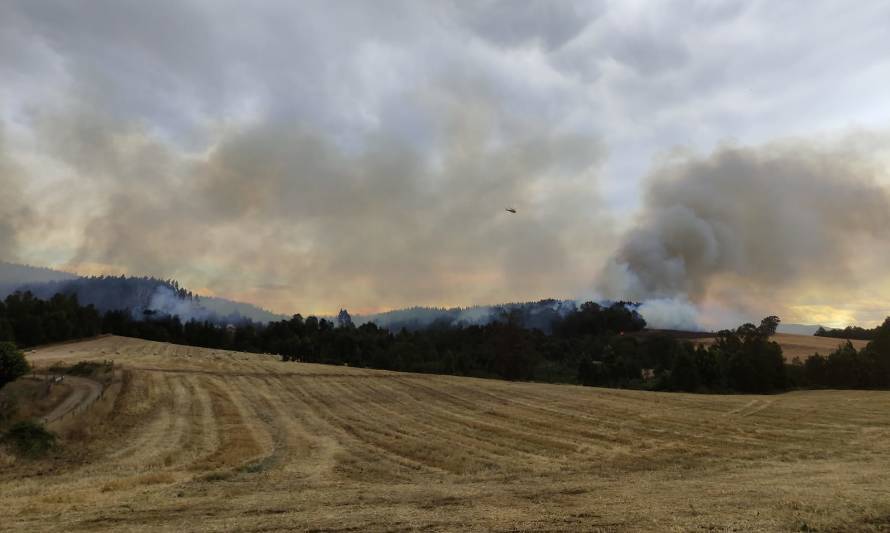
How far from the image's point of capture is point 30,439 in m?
32.4

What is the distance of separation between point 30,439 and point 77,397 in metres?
31.4

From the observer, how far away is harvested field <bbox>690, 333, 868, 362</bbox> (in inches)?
4633

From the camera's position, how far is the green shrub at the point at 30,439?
31397 millimetres

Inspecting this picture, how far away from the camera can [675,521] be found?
15180 mm

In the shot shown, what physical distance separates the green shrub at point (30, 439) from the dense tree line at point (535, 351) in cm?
9203

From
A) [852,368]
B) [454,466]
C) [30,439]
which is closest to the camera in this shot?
[454,466]

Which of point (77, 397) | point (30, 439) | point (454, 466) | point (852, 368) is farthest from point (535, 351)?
point (30, 439)

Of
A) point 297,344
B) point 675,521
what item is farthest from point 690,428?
point 297,344

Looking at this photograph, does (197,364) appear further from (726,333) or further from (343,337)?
(726,333)

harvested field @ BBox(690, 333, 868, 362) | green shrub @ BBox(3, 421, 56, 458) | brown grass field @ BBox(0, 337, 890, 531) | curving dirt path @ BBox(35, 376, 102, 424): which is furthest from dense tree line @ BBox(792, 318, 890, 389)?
curving dirt path @ BBox(35, 376, 102, 424)

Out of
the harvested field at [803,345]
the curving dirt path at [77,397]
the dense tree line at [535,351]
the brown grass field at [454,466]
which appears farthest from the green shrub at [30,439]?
the harvested field at [803,345]

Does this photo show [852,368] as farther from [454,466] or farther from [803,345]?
[454,466]

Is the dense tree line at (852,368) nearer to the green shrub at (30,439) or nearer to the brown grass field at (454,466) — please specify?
the brown grass field at (454,466)

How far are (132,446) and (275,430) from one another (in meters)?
10.4
